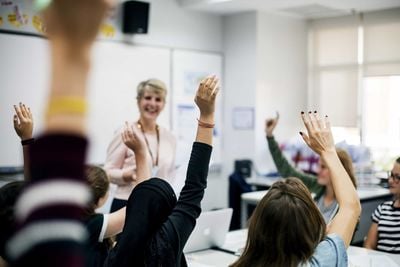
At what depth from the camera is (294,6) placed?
563cm

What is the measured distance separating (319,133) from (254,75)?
14.3ft

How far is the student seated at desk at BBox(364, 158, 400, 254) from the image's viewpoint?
3.08m

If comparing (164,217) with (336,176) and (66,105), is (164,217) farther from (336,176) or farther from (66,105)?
(66,105)

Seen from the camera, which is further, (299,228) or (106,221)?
(106,221)

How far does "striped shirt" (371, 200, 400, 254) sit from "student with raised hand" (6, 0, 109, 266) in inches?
115

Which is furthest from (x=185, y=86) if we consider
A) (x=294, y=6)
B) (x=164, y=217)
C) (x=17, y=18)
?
(x=164, y=217)

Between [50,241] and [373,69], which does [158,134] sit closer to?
[50,241]

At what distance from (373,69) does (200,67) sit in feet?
6.46

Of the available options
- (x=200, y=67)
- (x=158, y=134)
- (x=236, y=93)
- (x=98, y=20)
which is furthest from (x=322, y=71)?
(x=98, y=20)

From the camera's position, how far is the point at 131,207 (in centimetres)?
131

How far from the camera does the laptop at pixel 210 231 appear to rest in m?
2.67

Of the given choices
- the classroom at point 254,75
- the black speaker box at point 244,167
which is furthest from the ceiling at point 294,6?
the black speaker box at point 244,167

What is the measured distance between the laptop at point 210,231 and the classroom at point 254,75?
1754mm

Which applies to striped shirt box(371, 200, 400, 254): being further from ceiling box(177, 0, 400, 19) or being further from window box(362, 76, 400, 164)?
ceiling box(177, 0, 400, 19)
